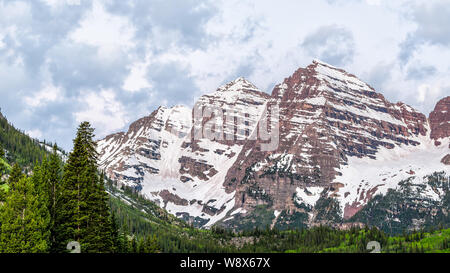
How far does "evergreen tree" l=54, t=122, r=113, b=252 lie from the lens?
93875 millimetres

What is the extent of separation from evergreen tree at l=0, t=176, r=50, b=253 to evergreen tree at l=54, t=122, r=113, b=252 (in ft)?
13.6

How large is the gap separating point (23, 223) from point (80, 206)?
9.96m

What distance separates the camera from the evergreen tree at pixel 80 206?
93.9 metres

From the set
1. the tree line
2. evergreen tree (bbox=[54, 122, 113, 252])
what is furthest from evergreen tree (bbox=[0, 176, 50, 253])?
evergreen tree (bbox=[54, 122, 113, 252])

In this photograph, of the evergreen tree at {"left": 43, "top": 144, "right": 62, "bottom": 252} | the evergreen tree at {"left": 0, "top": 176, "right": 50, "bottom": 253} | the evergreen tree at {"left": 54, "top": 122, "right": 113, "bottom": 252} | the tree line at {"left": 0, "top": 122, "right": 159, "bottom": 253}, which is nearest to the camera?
the evergreen tree at {"left": 0, "top": 176, "right": 50, "bottom": 253}

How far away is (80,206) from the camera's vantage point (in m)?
95.1

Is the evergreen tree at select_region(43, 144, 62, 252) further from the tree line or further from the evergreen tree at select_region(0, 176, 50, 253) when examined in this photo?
the evergreen tree at select_region(0, 176, 50, 253)

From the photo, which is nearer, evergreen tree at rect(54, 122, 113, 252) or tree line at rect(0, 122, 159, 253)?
tree line at rect(0, 122, 159, 253)
